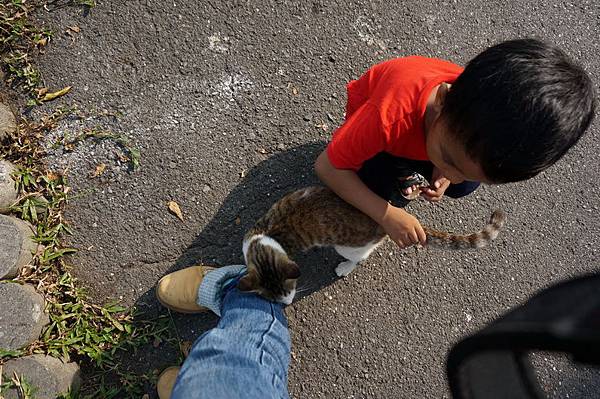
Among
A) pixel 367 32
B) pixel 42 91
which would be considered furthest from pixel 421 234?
pixel 42 91

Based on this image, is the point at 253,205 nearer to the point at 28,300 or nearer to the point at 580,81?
the point at 28,300

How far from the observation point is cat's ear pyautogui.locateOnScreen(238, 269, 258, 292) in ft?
7.22

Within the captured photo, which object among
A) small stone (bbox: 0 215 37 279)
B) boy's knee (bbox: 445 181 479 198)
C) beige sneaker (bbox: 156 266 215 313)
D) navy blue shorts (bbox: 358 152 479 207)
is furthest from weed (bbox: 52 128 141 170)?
boy's knee (bbox: 445 181 479 198)

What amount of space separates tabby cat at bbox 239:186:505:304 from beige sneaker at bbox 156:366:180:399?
2.05 feet

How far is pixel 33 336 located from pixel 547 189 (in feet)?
10.6

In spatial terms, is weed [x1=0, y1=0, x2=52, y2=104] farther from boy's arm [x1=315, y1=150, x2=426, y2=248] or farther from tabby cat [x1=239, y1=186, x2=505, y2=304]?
boy's arm [x1=315, y1=150, x2=426, y2=248]

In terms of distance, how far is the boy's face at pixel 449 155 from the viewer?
1547 millimetres

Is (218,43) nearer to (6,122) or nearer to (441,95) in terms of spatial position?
(6,122)

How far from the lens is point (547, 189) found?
2.90m

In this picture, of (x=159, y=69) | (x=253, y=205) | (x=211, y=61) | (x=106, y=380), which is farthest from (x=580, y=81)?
(x=106, y=380)

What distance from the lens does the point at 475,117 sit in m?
1.43

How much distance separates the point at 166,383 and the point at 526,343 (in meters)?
1.90

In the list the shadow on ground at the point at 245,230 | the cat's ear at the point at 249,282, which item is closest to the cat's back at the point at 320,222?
the cat's ear at the point at 249,282

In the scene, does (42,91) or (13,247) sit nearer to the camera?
(13,247)
